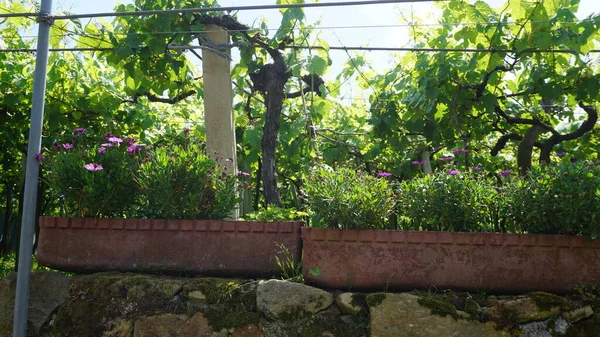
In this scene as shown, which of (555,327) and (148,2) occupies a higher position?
(148,2)

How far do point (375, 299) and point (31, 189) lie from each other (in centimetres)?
209

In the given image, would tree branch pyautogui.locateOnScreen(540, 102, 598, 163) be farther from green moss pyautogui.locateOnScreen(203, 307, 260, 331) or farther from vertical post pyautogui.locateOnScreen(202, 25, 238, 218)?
green moss pyautogui.locateOnScreen(203, 307, 260, 331)

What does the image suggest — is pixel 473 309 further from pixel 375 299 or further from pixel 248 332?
pixel 248 332

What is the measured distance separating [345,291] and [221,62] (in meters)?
2.22

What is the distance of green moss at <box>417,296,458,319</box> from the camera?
10.8ft

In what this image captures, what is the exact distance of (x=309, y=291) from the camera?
340cm

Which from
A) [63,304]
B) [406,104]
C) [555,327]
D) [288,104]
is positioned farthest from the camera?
[288,104]

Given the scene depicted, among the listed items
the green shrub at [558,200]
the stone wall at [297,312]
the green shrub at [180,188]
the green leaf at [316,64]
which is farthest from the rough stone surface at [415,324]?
the green leaf at [316,64]

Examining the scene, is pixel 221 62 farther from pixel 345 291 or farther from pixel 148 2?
pixel 345 291

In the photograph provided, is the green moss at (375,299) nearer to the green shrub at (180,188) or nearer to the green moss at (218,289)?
the green moss at (218,289)

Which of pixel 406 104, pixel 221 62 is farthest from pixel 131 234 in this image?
pixel 406 104

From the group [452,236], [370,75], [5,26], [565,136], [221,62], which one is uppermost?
[5,26]

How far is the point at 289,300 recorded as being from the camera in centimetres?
338

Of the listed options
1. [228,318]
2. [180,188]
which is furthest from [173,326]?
[180,188]
